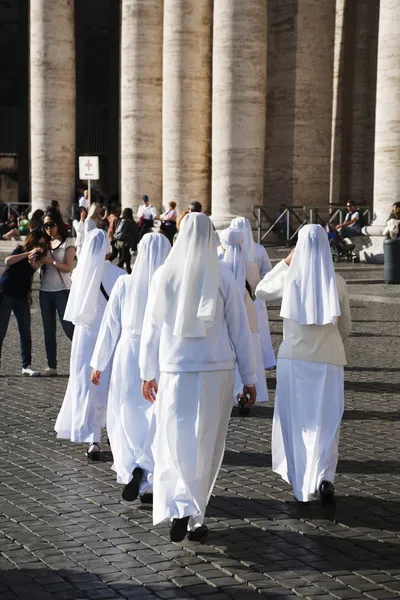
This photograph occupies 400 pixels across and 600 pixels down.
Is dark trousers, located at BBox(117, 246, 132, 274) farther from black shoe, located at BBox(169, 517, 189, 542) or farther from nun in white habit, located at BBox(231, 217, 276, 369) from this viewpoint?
black shoe, located at BBox(169, 517, 189, 542)

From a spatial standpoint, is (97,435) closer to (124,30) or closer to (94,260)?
(94,260)

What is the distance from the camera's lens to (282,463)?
774cm

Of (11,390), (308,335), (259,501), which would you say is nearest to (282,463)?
(259,501)

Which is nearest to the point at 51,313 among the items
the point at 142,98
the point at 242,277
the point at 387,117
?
the point at 242,277

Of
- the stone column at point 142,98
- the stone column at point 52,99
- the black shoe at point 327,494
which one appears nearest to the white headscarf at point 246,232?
the black shoe at point 327,494

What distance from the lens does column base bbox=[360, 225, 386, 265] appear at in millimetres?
26062

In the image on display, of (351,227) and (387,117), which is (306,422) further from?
(351,227)

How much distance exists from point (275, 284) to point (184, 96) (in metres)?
24.0

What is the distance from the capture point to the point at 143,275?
770 cm

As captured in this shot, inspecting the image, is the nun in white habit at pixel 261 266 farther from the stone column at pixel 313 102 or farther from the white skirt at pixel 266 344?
the stone column at pixel 313 102

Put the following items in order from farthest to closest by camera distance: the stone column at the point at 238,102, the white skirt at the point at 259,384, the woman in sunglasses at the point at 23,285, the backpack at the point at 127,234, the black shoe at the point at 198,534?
the stone column at the point at 238,102 < the backpack at the point at 127,234 < the woman in sunglasses at the point at 23,285 < the white skirt at the point at 259,384 < the black shoe at the point at 198,534

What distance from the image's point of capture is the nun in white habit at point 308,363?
758 centimetres

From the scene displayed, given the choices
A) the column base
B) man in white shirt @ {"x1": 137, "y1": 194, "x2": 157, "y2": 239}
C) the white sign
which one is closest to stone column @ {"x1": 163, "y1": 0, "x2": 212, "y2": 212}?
man in white shirt @ {"x1": 137, "y1": 194, "x2": 157, "y2": 239}

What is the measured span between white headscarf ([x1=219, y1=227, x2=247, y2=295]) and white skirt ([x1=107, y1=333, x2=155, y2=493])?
328cm
